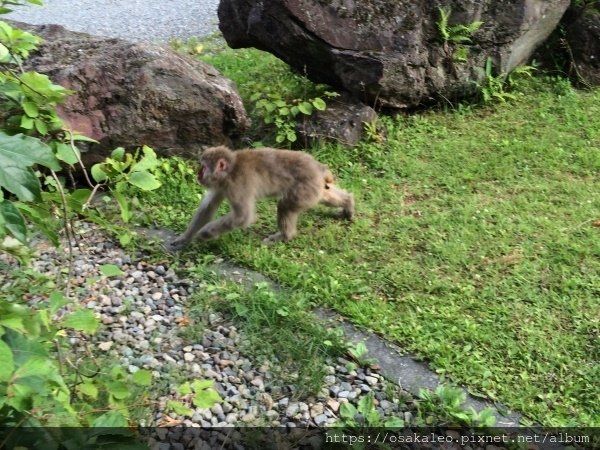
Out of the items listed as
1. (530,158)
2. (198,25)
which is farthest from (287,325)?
(198,25)

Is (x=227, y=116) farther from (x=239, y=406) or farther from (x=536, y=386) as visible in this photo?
(x=536, y=386)

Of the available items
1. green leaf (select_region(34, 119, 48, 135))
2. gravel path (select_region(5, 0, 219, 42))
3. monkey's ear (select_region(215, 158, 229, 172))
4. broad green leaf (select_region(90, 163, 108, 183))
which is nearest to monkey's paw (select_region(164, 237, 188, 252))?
monkey's ear (select_region(215, 158, 229, 172))

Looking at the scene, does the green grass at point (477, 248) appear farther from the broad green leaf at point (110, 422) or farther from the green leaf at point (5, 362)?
the green leaf at point (5, 362)

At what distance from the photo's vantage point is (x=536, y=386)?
161 inches

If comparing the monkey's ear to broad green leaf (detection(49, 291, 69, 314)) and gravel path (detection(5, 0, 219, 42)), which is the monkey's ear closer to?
broad green leaf (detection(49, 291, 69, 314))

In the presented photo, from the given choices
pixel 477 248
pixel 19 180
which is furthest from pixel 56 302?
pixel 477 248

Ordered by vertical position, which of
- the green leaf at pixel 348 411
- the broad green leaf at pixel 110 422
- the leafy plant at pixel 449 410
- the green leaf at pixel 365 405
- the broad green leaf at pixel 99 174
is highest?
the broad green leaf at pixel 99 174

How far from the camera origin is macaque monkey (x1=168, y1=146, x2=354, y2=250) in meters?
5.36

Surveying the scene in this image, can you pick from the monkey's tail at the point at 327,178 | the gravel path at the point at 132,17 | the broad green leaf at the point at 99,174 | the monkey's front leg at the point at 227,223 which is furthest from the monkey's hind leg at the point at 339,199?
the gravel path at the point at 132,17

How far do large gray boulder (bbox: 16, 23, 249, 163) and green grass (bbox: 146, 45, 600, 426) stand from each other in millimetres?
735

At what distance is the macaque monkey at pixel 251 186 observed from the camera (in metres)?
5.36

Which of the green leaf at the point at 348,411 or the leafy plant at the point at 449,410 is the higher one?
the leafy plant at the point at 449,410

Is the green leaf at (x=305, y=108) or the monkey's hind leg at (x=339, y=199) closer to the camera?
the monkey's hind leg at (x=339, y=199)

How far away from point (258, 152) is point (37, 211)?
3130mm
